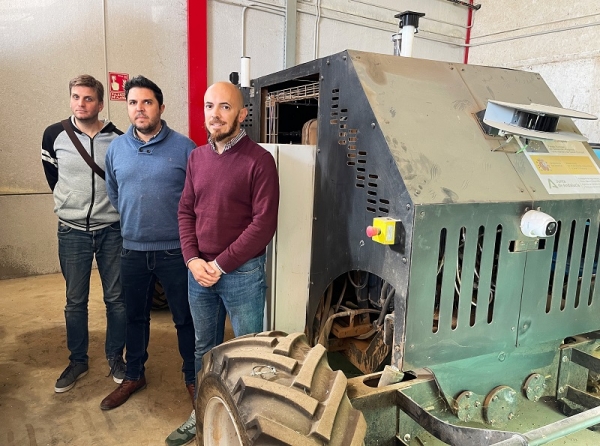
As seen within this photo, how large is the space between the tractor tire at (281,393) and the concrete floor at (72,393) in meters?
0.99

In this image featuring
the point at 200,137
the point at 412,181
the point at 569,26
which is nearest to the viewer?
the point at 412,181

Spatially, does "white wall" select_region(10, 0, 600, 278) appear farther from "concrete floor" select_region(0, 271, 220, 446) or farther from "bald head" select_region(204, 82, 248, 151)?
"bald head" select_region(204, 82, 248, 151)

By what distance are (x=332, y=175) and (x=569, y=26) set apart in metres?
5.07

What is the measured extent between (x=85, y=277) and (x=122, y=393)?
596mm

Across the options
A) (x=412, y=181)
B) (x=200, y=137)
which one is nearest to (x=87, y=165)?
(x=412, y=181)

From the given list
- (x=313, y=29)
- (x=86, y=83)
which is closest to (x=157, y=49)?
(x=313, y=29)

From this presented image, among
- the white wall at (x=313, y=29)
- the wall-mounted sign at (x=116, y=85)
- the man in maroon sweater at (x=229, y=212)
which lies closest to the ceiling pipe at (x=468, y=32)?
the white wall at (x=313, y=29)

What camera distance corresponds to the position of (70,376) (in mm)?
2359

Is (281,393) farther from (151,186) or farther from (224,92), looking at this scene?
(151,186)

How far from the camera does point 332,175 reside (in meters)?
1.58

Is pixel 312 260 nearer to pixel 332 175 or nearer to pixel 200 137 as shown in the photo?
pixel 332 175

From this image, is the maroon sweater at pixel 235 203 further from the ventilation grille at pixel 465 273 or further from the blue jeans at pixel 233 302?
the ventilation grille at pixel 465 273

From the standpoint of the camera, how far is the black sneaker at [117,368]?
238cm

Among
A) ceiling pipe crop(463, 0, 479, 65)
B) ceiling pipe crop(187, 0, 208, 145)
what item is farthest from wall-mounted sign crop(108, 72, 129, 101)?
ceiling pipe crop(463, 0, 479, 65)
